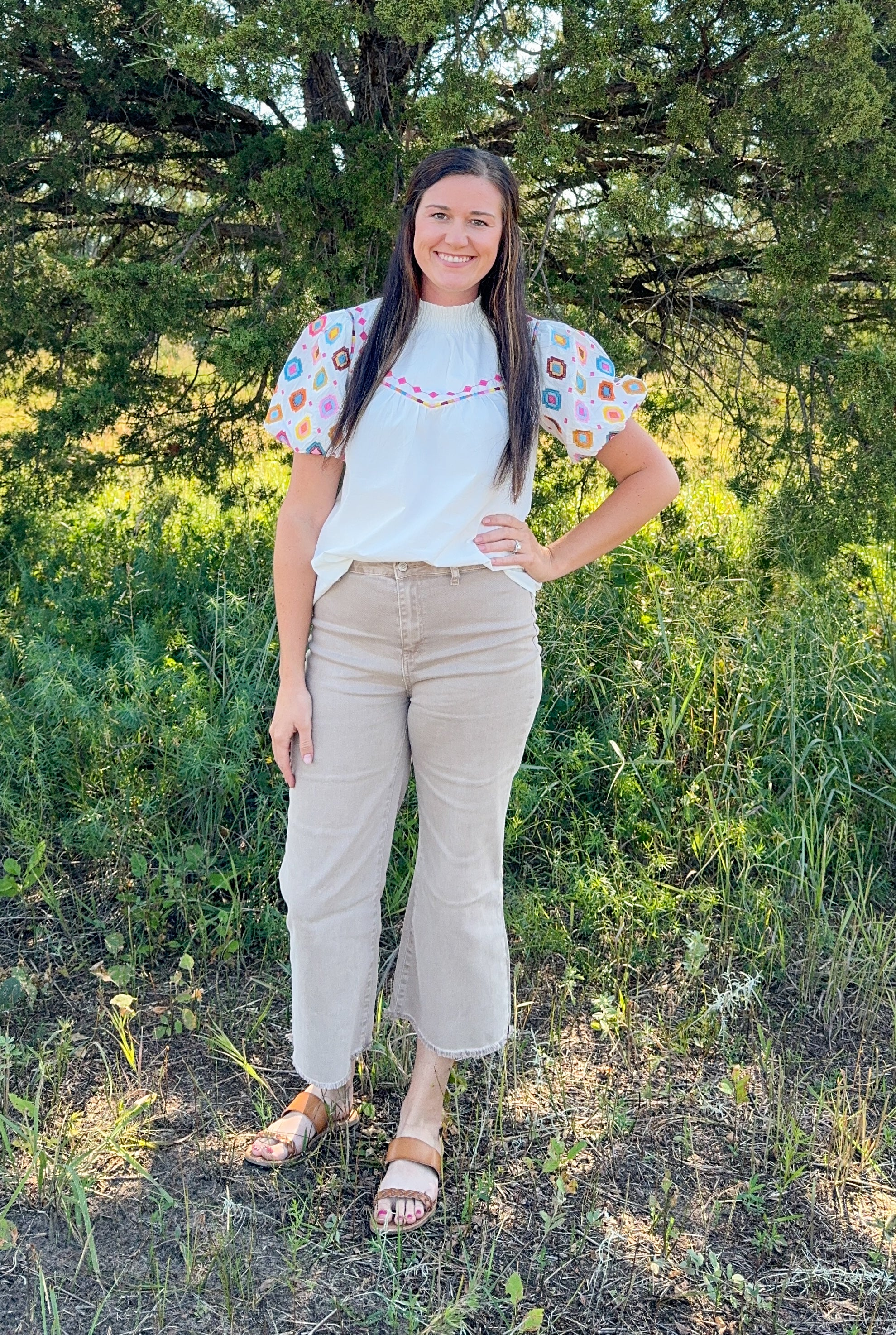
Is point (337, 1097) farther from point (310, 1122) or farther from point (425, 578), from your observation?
point (425, 578)

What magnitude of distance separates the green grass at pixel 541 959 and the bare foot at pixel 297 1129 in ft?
0.19

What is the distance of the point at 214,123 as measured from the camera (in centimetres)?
419

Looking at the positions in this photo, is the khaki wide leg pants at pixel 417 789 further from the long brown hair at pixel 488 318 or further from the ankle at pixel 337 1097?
the long brown hair at pixel 488 318

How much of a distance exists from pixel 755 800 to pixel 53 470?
2.59 metres

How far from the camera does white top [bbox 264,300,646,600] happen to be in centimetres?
208

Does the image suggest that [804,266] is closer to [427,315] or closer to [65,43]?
[427,315]

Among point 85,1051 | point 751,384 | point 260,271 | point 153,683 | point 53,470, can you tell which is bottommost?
point 85,1051

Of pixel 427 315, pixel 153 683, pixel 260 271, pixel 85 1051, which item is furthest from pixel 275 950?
pixel 260 271

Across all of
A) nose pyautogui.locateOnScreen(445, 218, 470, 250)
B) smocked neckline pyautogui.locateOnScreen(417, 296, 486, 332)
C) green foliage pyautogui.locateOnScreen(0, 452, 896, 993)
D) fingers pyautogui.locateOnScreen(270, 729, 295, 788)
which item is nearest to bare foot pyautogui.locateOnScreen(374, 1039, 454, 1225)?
green foliage pyautogui.locateOnScreen(0, 452, 896, 993)

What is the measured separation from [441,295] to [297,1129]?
1.72 m

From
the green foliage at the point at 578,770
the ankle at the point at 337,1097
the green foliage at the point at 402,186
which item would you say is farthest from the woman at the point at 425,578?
the green foliage at the point at 402,186

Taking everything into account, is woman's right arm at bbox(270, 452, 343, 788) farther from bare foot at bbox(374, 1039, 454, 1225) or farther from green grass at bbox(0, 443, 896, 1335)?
green grass at bbox(0, 443, 896, 1335)

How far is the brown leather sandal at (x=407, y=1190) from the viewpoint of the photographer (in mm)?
2262

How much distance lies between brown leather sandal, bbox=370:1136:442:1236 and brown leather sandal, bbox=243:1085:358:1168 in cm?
15
